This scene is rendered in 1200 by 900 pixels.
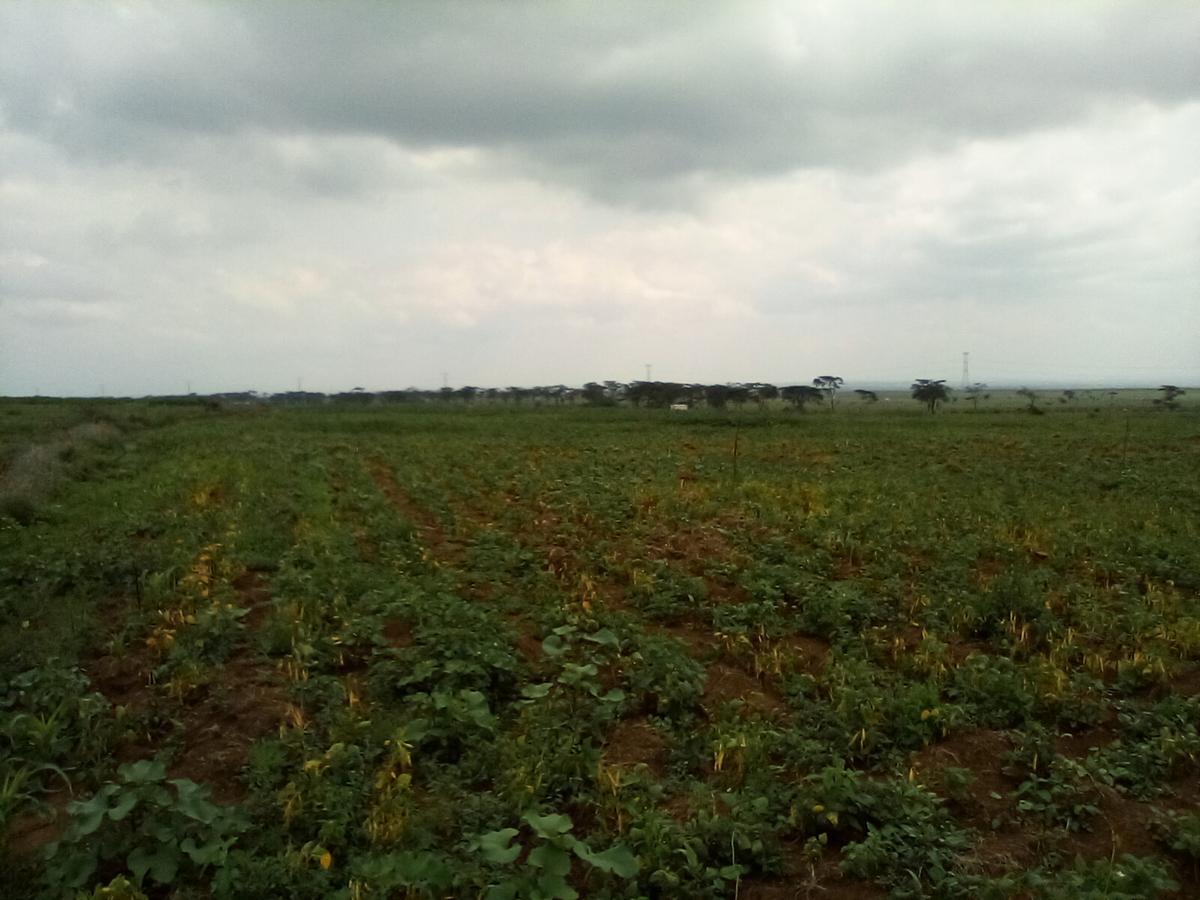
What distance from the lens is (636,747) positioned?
17.1ft

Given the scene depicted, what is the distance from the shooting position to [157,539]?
35.7 ft

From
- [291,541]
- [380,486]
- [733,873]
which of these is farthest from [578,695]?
[380,486]

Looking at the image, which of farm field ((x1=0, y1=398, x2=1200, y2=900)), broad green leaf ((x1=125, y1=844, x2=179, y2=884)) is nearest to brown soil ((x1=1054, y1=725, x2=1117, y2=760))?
farm field ((x1=0, y1=398, x2=1200, y2=900))

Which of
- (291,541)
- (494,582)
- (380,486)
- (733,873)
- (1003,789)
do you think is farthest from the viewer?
(380,486)

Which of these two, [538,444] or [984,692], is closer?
[984,692]

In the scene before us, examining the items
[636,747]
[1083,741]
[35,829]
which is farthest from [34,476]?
[1083,741]

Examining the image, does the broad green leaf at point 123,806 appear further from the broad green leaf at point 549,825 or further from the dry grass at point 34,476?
the dry grass at point 34,476

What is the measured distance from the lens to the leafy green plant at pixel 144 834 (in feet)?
12.3

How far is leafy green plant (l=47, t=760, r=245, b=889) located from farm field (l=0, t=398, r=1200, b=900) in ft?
0.05

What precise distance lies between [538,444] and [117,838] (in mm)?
24769

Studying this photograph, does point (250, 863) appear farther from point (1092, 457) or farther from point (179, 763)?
point (1092, 457)

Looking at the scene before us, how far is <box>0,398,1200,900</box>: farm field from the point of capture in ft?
12.8

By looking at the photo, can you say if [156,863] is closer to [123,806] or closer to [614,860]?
[123,806]

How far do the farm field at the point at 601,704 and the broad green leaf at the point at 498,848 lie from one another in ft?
0.06
